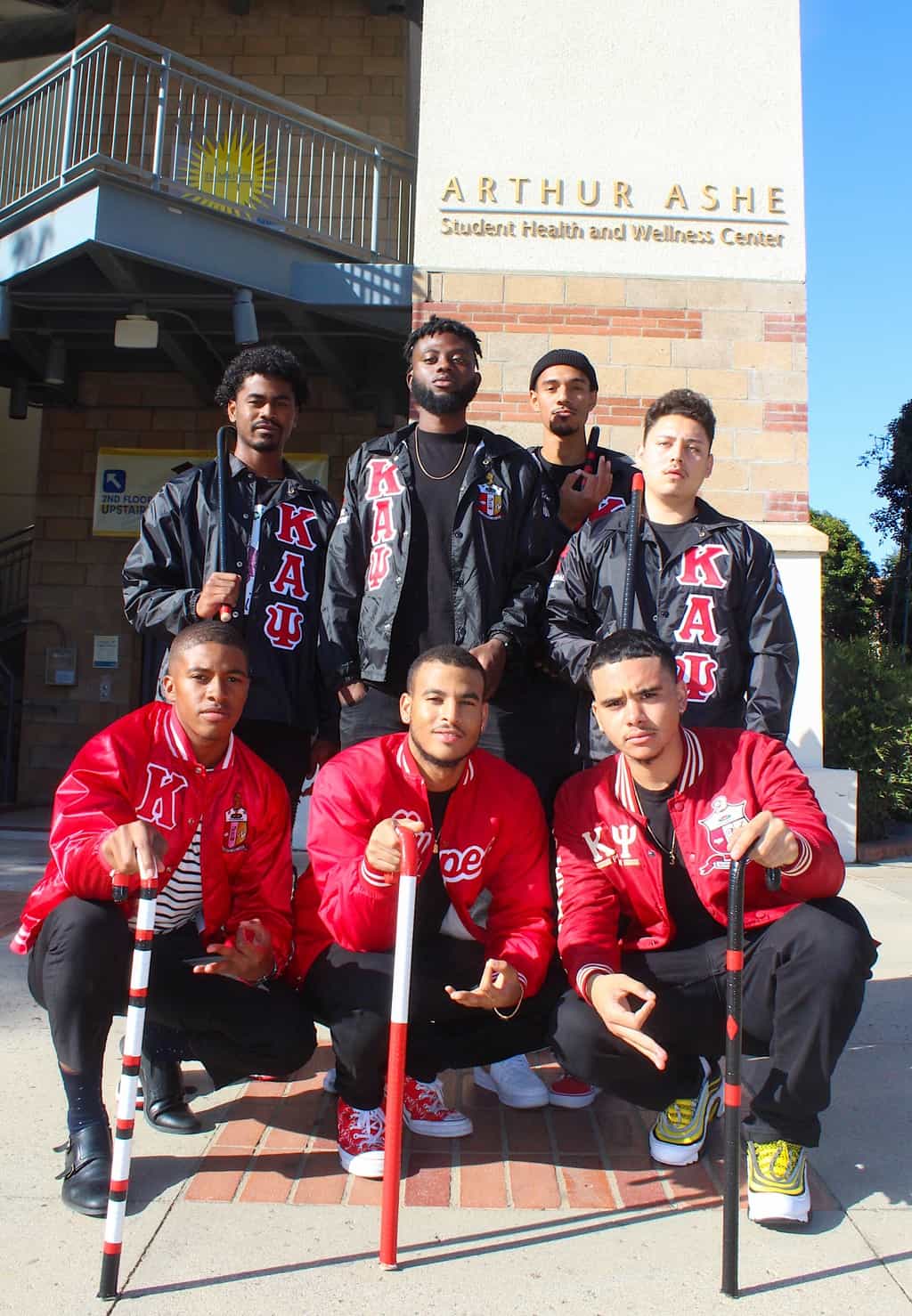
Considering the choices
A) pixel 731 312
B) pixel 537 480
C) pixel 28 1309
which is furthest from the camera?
pixel 731 312

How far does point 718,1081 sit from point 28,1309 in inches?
71.0

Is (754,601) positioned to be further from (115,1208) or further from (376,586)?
(115,1208)

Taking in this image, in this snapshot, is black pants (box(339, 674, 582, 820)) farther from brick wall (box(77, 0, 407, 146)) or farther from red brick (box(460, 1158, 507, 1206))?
brick wall (box(77, 0, 407, 146))

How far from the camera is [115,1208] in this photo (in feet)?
6.70

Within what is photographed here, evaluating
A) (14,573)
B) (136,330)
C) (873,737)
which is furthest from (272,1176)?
(14,573)

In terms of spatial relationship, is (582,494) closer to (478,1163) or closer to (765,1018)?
(765,1018)

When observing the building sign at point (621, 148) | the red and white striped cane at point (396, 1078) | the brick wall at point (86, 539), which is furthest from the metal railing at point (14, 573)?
the red and white striped cane at point (396, 1078)

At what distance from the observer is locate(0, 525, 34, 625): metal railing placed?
11852 mm

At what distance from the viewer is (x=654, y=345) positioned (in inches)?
301

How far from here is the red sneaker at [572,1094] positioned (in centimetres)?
312

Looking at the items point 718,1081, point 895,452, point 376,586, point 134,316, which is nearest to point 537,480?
point 376,586

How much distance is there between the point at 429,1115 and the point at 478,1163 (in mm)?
220

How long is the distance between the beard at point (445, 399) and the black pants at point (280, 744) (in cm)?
122

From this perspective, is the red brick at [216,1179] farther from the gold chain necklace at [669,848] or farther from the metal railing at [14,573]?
the metal railing at [14,573]
